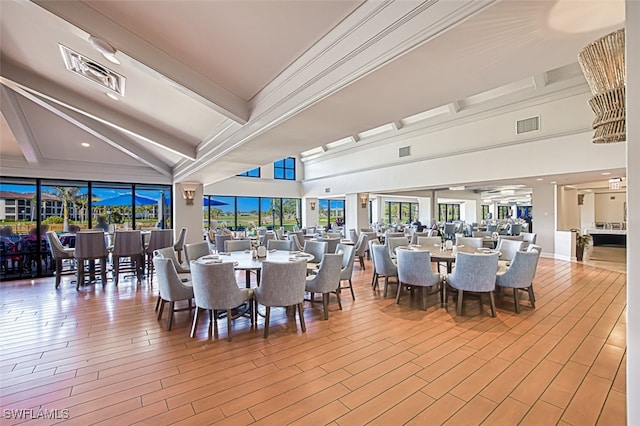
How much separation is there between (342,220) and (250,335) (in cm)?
1359

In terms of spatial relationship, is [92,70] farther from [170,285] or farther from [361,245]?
[361,245]

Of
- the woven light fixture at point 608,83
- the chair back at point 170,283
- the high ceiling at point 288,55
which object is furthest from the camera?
the chair back at point 170,283

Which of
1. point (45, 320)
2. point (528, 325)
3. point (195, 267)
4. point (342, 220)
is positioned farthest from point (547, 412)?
point (342, 220)

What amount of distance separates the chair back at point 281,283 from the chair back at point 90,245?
425 centimetres

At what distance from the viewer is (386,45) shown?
196 cm

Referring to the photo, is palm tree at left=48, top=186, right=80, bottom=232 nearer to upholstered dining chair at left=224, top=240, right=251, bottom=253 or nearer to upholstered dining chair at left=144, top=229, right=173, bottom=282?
upholstered dining chair at left=144, top=229, right=173, bottom=282

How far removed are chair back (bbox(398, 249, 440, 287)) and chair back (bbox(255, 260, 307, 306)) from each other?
1.77m

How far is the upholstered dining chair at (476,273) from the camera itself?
4.00m

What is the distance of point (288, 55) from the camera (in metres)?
2.70

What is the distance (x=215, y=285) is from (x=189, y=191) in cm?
580

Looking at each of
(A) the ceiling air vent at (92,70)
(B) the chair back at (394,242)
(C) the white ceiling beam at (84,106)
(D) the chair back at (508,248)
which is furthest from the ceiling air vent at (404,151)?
(A) the ceiling air vent at (92,70)

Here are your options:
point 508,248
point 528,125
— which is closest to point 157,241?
point 508,248

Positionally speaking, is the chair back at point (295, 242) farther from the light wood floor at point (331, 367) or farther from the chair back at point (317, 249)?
the light wood floor at point (331, 367)

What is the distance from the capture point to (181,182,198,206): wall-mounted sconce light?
833 cm
